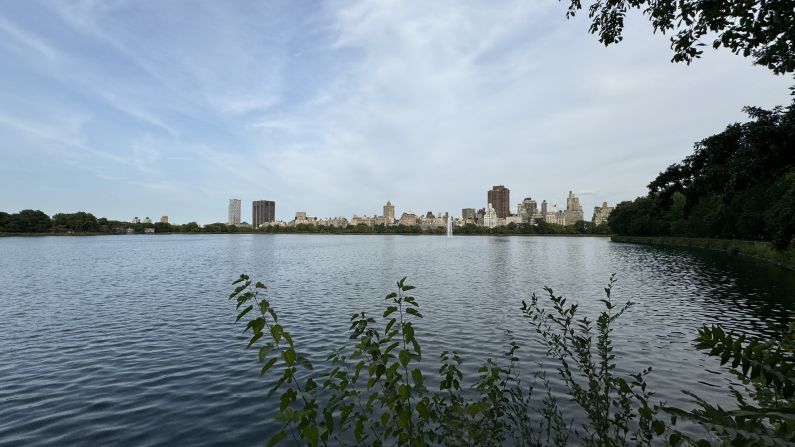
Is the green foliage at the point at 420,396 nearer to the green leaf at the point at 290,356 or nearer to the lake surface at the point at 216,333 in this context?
the green leaf at the point at 290,356

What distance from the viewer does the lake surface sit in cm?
1259

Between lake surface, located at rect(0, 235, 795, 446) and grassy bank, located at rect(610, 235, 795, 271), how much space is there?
293 centimetres

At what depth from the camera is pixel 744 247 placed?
243ft

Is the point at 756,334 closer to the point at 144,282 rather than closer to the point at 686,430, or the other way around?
the point at 686,430

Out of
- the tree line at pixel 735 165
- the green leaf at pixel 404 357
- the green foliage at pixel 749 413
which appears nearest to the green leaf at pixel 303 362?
the green leaf at pixel 404 357

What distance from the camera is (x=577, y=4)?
11219 millimetres

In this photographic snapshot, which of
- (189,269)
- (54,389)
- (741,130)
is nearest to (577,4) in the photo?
(741,130)

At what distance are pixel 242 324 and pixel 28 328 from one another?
1201 centimetres

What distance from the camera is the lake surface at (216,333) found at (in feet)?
41.3

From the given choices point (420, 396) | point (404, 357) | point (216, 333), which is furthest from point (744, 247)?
point (404, 357)

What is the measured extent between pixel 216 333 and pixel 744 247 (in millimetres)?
89117

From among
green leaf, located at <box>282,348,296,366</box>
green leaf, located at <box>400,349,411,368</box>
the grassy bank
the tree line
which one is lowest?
the grassy bank

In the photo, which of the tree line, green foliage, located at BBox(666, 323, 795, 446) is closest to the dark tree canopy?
the tree line

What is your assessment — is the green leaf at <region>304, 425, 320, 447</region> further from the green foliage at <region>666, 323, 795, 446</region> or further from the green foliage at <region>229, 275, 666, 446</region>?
the green foliage at <region>666, 323, 795, 446</region>
